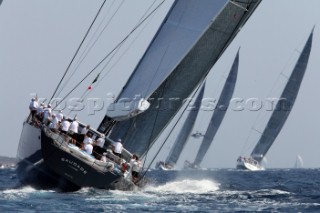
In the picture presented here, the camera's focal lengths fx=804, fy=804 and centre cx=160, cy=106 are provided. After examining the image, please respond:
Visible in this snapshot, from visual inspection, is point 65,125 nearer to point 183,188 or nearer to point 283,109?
point 183,188

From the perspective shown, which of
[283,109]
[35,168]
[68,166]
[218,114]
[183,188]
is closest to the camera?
[68,166]

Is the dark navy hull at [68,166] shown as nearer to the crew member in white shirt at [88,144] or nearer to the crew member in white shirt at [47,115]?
the crew member in white shirt at [88,144]

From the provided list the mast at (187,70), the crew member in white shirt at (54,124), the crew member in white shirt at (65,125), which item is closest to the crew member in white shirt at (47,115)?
the crew member in white shirt at (54,124)

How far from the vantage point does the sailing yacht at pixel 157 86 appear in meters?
25.7

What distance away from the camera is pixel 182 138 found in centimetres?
8888

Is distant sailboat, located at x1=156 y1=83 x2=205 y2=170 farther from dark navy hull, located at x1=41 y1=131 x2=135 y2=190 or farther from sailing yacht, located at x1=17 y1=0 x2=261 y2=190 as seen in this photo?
dark navy hull, located at x1=41 y1=131 x2=135 y2=190

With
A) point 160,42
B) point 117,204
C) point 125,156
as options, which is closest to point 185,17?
point 160,42

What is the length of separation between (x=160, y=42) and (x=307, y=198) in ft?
27.1

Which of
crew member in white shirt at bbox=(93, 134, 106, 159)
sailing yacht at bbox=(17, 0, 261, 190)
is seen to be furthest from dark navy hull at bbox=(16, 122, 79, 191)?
crew member in white shirt at bbox=(93, 134, 106, 159)

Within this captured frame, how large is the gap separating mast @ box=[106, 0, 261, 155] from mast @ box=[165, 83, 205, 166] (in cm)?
4468

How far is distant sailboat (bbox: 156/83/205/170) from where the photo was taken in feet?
265

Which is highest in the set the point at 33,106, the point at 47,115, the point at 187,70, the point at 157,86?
the point at 187,70

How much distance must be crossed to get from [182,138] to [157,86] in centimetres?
5963

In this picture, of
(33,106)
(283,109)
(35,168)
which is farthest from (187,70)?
(283,109)
